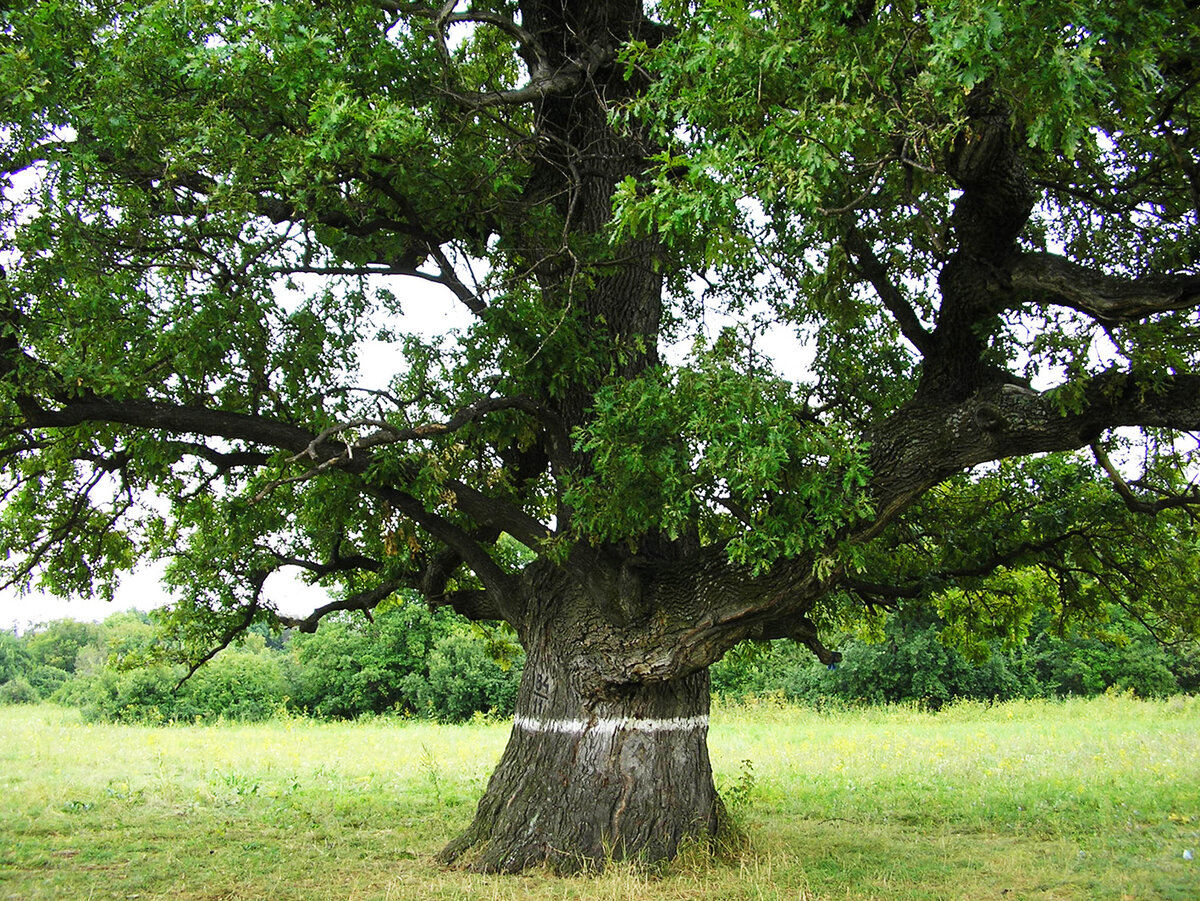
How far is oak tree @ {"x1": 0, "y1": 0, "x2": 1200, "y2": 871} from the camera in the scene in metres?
5.53

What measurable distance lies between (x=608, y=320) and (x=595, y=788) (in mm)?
4632

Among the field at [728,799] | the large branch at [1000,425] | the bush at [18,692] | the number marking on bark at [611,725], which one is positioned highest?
the large branch at [1000,425]

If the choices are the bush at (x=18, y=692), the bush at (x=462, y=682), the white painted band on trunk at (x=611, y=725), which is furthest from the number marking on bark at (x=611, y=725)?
the bush at (x=18, y=692)

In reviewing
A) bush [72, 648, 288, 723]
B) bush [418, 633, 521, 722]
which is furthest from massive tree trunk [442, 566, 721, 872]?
bush [72, 648, 288, 723]

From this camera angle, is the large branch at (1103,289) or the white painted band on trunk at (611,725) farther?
the white painted band on trunk at (611,725)

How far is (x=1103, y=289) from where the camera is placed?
6.30m

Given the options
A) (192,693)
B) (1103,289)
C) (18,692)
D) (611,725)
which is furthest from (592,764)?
(18,692)

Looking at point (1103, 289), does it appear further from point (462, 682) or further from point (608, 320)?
point (462, 682)

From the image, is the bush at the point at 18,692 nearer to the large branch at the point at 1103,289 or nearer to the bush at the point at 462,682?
the bush at the point at 462,682

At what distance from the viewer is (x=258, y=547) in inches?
435

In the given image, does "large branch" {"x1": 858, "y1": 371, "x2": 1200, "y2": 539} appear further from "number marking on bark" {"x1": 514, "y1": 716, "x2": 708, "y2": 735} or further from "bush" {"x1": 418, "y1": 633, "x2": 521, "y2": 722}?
"bush" {"x1": 418, "y1": 633, "x2": 521, "y2": 722}

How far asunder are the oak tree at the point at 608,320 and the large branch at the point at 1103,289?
0.04m

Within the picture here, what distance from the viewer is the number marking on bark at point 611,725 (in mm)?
8656

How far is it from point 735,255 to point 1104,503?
6.47 metres
